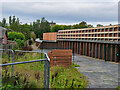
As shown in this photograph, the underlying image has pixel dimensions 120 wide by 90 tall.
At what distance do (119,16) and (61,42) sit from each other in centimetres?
1459

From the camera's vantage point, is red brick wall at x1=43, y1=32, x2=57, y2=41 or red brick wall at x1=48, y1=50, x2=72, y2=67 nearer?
red brick wall at x1=48, y1=50, x2=72, y2=67

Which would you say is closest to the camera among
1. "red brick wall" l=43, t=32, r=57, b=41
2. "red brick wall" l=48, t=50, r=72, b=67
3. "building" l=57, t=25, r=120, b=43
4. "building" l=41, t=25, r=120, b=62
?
"red brick wall" l=48, t=50, r=72, b=67

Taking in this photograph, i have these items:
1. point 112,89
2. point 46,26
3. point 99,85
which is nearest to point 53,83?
point 99,85

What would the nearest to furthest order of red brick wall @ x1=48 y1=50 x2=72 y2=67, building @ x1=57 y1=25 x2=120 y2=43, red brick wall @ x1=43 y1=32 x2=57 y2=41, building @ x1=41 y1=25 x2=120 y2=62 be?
red brick wall @ x1=48 y1=50 x2=72 y2=67 → building @ x1=41 y1=25 x2=120 y2=62 → building @ x1=57 y1=25 x2=120 y2=43 → red brick wall @ x1=43 y1=32 x2=57 y2=41

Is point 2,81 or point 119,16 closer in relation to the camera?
point 2,81

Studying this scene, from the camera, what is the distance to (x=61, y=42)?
26.9 meters

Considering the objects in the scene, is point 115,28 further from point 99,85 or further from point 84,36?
point 99,85

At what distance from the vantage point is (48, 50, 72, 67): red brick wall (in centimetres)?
1050

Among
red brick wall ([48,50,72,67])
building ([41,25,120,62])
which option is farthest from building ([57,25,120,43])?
red brick wall ([48,50,72,67])

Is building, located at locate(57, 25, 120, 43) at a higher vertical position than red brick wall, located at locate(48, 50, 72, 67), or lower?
higher

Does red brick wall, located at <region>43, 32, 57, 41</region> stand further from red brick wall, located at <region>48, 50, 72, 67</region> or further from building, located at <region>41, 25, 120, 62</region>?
red brick wall, located at <region>48, 50, 72, 67</region>

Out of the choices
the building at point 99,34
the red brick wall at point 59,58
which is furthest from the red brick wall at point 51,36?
the red brick wall at point 59,58

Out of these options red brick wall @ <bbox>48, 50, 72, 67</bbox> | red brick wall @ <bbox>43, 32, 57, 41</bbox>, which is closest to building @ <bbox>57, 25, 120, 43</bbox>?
red brick wall @ <bbox>43, 32, 57, 41</bbox>

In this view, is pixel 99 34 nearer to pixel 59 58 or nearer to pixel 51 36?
pixel 59 58
